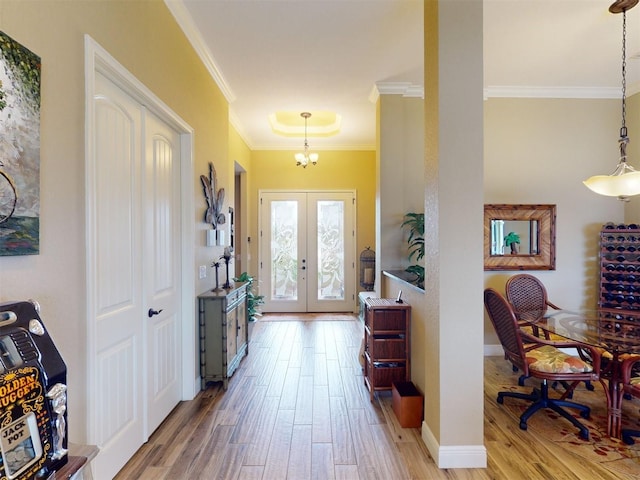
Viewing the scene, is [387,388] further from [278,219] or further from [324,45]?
[278,219]

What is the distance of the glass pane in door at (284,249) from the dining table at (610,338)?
4358mm

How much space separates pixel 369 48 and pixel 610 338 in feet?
10.3

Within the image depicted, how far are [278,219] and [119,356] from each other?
4629mm

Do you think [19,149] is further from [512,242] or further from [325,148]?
[325,148]

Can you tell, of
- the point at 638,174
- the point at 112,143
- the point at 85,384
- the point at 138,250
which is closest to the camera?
the point at 85,384

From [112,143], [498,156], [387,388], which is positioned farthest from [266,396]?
[498,156]

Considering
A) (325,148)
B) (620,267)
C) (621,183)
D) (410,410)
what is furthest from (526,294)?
(325,148)

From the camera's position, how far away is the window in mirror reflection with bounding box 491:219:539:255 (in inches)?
155

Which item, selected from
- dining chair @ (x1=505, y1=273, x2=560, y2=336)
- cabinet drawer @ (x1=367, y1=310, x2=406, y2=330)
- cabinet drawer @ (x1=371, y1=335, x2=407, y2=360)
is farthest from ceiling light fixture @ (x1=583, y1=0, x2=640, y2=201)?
cabinet drawer @ (x1=371, y1=335, x2=407, y2=360)

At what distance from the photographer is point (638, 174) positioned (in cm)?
251

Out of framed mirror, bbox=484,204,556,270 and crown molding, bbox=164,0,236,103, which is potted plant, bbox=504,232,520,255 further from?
crown molding, bbox=164,0,236,103

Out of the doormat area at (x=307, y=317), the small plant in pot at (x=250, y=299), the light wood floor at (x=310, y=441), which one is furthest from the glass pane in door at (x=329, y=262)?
the light wood floor at (x=310, y=441)

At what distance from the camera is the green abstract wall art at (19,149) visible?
3.65ft

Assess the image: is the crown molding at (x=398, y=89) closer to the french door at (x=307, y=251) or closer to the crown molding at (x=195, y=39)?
the crown molding at (x=195, y=39)
